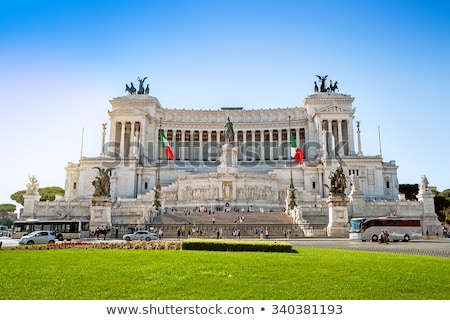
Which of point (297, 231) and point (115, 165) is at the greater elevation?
point (115, 165)

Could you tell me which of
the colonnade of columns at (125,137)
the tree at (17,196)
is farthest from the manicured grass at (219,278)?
the tree at (17,196)

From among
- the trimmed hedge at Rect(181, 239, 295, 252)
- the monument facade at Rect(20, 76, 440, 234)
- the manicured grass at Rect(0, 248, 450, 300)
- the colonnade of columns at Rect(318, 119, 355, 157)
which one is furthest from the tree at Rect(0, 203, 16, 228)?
the manicured grass at Rect(0, 248, 450, 300)

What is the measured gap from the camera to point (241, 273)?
12164mm

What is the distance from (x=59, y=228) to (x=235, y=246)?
2656cm

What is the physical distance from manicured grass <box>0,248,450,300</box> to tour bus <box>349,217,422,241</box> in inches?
804

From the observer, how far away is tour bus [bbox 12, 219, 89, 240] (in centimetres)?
4009

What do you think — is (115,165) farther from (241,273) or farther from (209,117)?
(241,273)

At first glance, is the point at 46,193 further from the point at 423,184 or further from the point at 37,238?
the point at 423,184

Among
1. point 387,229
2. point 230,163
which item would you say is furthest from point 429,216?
point 230,163

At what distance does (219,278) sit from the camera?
447 inches

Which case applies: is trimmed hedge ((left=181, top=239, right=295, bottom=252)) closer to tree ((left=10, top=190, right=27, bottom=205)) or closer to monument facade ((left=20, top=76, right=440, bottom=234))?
monument facade ((left=20, top=76, right=440, bottom=234))

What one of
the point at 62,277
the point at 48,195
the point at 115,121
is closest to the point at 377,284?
the point at 62,277

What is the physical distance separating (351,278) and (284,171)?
6583cm

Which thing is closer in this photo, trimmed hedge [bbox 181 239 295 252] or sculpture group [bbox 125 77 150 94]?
trimmed hedge [bbox 181 239 295 252]
